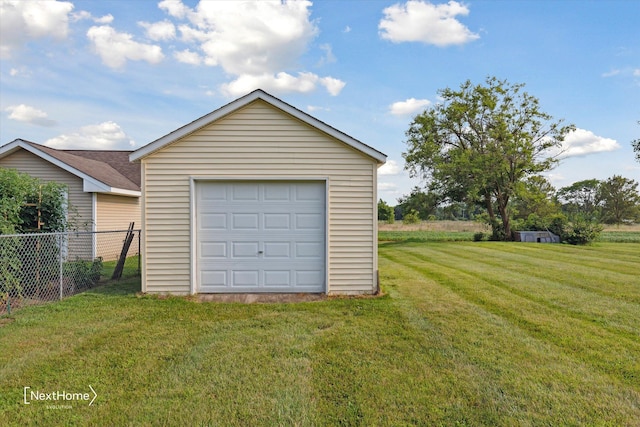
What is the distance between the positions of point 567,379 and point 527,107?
25625mm

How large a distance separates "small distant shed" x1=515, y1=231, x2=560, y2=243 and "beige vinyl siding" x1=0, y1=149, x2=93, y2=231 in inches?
959

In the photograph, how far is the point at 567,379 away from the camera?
3.67 m

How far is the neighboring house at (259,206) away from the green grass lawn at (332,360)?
80cm

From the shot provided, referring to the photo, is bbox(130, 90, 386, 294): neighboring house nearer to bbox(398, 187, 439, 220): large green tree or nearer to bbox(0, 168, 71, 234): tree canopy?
bbox(0, 168, 71, 234): tree canopy

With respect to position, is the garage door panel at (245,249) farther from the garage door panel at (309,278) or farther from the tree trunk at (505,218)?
the tree trunk at (505,218)

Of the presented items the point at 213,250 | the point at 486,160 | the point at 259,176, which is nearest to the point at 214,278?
the point at 213,250

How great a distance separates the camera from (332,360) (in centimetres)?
413

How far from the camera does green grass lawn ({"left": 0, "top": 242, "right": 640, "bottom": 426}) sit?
10.0ft

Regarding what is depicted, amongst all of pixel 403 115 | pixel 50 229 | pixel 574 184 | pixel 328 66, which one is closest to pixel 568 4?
pixel 328 66

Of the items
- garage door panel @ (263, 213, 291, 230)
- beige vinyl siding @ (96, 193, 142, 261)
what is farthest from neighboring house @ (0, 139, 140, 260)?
garage door panel @ (263, 213, 291, 230)

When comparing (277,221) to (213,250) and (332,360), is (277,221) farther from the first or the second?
(332,360)

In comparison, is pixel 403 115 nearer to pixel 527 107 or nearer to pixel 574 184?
pixel 527 107

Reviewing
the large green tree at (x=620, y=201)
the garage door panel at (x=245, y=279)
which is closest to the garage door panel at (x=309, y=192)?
the garage door panel at (x=245, y=279)

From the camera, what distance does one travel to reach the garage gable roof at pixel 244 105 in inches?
282
